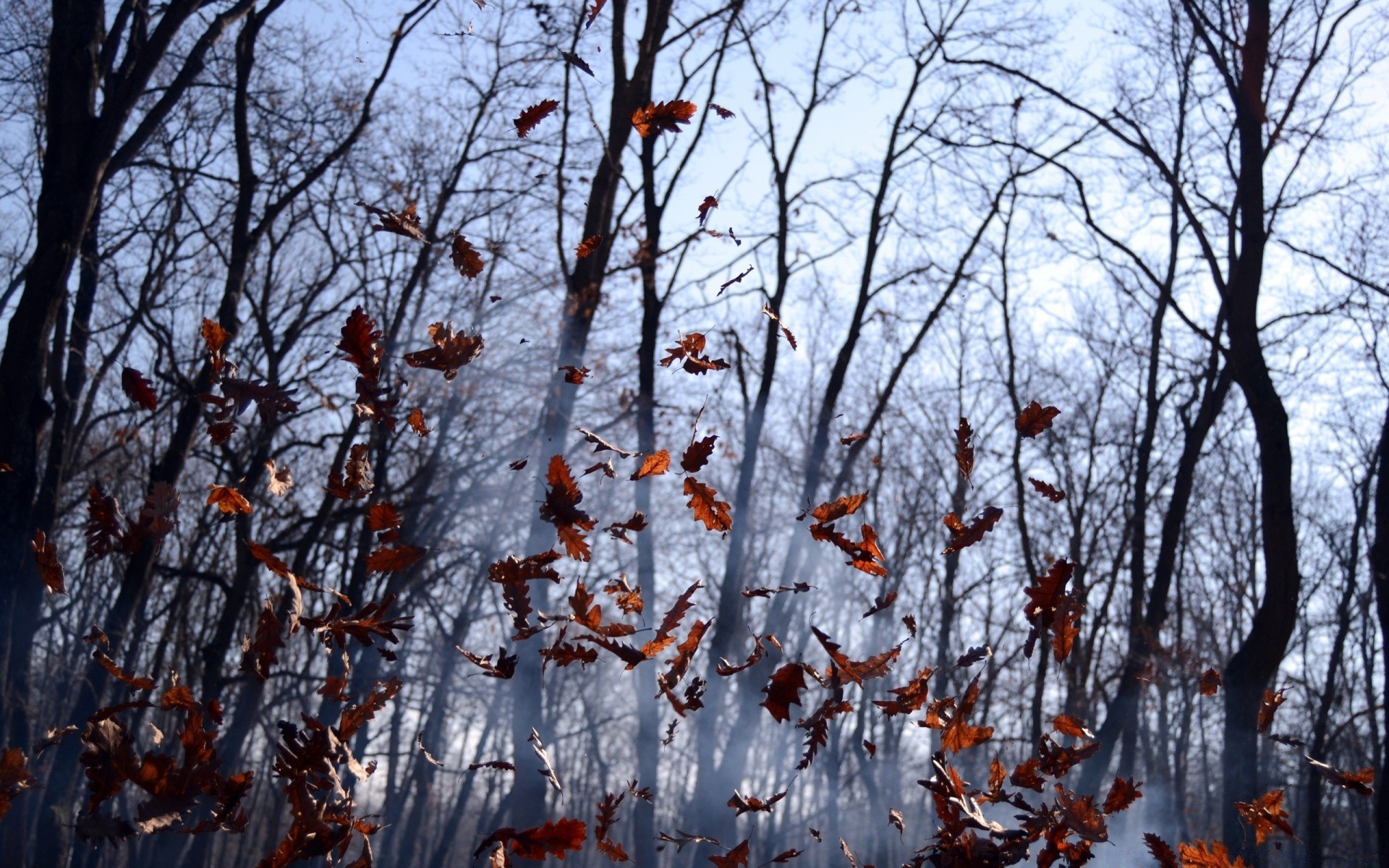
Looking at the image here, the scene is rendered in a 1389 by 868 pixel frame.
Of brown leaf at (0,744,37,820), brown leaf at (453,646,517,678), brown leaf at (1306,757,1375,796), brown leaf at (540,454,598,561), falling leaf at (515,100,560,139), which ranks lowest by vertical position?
brown leaf at (0,744,37,820)

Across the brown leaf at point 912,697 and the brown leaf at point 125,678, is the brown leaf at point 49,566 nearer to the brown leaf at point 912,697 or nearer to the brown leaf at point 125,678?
the brown leaf at point 125,678

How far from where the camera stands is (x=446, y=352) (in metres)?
3.16

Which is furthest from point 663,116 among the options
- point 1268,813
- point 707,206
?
point 1268,813

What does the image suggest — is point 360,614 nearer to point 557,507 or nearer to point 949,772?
point 557,507

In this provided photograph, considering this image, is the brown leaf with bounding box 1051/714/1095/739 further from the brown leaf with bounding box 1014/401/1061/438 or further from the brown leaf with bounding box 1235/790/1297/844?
the brown leaf with bounding box 1014/401/1061/438

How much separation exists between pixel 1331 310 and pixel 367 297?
31.7 ft

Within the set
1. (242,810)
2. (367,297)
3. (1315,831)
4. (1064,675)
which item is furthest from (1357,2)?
(1315,831)

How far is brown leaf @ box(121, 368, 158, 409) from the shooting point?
10.8 feet

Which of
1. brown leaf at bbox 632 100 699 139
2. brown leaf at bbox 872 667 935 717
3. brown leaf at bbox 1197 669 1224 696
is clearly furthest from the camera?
brown leaf at bbox 1197 669 1224 696

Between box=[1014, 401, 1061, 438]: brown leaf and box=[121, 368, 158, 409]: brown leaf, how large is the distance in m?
2.79

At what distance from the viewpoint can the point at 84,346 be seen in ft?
33.8

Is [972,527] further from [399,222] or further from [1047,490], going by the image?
[399,222]

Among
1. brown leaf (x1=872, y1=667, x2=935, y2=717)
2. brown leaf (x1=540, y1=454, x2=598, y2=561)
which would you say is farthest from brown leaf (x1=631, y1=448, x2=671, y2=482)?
brown leaf (x1=872, y1=667, x2=935, y2=717)

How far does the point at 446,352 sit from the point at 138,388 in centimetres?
107
